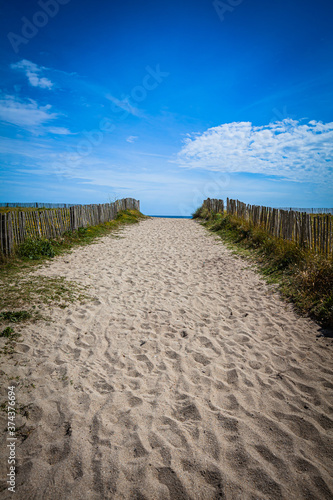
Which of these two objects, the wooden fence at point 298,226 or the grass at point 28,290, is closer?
the grass at point 28,290

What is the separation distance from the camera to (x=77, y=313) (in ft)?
14.1

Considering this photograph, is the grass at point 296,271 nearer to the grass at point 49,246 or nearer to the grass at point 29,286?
the grass at point 29,286

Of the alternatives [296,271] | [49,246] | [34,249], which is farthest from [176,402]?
[49,246]

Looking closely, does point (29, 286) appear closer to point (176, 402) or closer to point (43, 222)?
point (176, 402)

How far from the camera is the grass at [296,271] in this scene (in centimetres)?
440

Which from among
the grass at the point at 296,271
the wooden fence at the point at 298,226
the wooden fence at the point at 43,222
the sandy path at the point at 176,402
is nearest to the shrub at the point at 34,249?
the wooden fence at the point at 43,222

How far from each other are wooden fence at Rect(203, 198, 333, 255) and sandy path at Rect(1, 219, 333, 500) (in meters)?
2.14

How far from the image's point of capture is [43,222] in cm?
866

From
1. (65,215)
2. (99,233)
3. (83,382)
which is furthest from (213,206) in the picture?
(83,382)

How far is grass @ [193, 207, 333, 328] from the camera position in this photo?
4.40 m

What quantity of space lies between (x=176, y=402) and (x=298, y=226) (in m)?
6.08

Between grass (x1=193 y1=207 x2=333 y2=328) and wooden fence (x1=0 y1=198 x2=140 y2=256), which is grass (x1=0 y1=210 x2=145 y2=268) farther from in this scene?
grass (x1=193 y1=207 x2=333 y2=328)

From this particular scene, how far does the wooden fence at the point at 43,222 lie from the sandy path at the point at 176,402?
362 cm

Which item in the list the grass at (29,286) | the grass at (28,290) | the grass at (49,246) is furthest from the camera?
the grass at (49,246)
